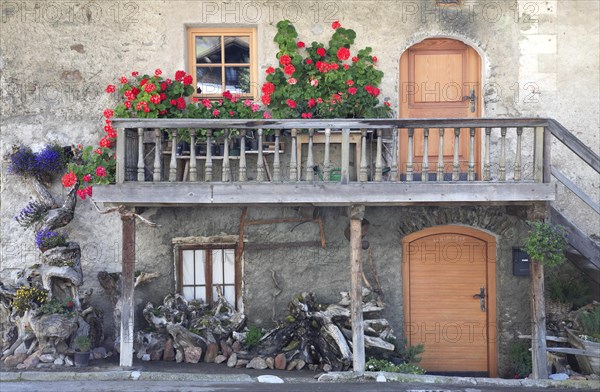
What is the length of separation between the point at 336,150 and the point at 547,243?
9.54 ft

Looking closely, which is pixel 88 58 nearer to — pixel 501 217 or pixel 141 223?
pixel 141 223

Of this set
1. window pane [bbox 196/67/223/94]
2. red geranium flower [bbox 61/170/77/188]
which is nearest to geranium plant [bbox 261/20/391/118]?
window pane [bbox 196/67/223/94]

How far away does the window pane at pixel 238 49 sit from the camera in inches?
384

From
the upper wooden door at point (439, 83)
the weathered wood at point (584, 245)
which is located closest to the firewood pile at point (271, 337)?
the upper wooden door at point (439, 83)

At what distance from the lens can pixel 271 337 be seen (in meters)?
9.13

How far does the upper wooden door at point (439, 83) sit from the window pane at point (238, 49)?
2.08 m

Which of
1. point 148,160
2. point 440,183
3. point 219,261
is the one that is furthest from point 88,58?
point 440,183

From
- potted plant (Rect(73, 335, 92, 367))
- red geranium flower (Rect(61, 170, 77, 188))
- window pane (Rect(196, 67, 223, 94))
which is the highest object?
window pane (Rect(196, 67, 223, 94))

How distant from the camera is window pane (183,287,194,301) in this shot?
32.0ft

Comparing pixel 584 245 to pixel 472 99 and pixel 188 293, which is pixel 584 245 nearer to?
pixel 472 99

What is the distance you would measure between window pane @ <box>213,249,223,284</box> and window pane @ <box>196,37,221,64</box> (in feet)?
8.38

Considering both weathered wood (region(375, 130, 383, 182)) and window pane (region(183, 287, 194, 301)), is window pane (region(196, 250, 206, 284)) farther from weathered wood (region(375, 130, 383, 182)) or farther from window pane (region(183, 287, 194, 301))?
weathered wood (region(375, 130, 383, 182))

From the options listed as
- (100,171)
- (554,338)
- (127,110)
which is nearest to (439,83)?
(554,338)

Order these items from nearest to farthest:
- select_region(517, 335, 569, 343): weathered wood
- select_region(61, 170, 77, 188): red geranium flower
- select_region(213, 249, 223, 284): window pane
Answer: select_region(517, 335, 569, 343): weathered wood → select_region(61, 170, 77, 188): red geranium flower → select_region(213, 249, 223, 284): window pane
